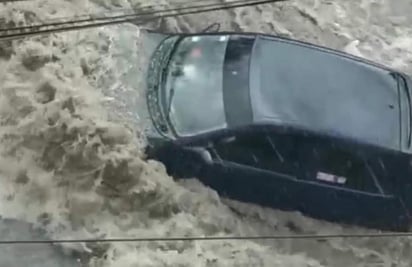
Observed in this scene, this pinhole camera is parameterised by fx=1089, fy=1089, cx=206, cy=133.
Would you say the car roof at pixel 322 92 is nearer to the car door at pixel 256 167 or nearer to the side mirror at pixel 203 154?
the car door at pixel 256 167

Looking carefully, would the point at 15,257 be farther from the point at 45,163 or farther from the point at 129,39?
the point at 129,39

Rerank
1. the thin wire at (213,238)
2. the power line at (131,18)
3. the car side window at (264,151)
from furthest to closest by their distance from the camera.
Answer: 1. the power line at (131,18)
2. the thin wire at (213,238)
3. the car side window at (264,151)

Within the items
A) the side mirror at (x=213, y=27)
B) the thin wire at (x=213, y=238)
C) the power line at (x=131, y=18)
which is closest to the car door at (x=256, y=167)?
the thin wire at (x=213, y=238)

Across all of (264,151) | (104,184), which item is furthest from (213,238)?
(104,184)

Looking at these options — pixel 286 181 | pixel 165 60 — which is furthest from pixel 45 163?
pixel 286 181

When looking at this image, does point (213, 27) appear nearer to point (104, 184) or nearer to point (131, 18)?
point (131, 18)

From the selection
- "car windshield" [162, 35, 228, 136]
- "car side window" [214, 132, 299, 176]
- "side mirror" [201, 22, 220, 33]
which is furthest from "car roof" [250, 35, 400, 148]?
"side mirror" [201, 22, 220, 33]
